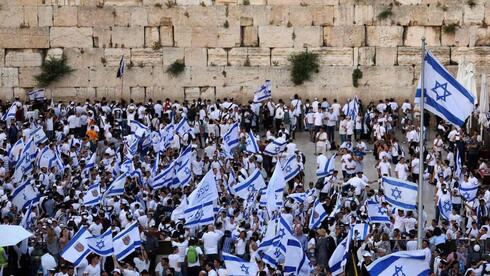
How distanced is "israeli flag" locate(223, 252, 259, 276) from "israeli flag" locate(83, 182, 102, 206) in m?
5.86

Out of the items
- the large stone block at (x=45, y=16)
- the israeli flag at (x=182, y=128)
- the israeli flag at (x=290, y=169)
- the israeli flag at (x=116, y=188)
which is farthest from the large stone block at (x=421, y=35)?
the israeli flag at (x=116, y=188)

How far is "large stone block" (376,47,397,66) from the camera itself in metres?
43.3

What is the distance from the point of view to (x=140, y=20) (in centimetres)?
4353

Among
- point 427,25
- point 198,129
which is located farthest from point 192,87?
point 427,25

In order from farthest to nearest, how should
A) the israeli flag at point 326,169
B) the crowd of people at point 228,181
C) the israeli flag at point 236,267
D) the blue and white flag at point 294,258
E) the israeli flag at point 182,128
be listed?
1. the israeli flag at point 182,128
2. the israeli flag at point 326,169
3. the crowd of people at point 228,181
4. the blue and white flag at point 294,258
5. the israeli flag at point 236,267

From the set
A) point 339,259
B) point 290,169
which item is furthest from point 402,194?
point 290,169

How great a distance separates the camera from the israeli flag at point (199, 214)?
28.3 meters

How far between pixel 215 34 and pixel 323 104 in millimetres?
4459

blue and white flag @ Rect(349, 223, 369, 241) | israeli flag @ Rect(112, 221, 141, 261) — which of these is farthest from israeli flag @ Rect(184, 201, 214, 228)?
blue and white flag @ Rect(349, 223, 369, 241)

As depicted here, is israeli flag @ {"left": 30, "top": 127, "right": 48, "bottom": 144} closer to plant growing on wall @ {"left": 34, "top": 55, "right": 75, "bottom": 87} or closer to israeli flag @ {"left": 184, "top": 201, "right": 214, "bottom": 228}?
plant growing on wall @ {"left": 34, "top": 55, "right": 75, "bottom": 87}

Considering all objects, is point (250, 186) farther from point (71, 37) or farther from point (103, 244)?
point (71, 37)

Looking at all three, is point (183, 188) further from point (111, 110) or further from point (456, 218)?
point (111, 110)

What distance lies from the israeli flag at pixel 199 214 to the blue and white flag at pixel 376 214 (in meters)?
3.16

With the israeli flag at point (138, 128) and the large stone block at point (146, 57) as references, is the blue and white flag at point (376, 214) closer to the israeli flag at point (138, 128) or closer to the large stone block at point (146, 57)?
the israeli flag at point (138, 128)
